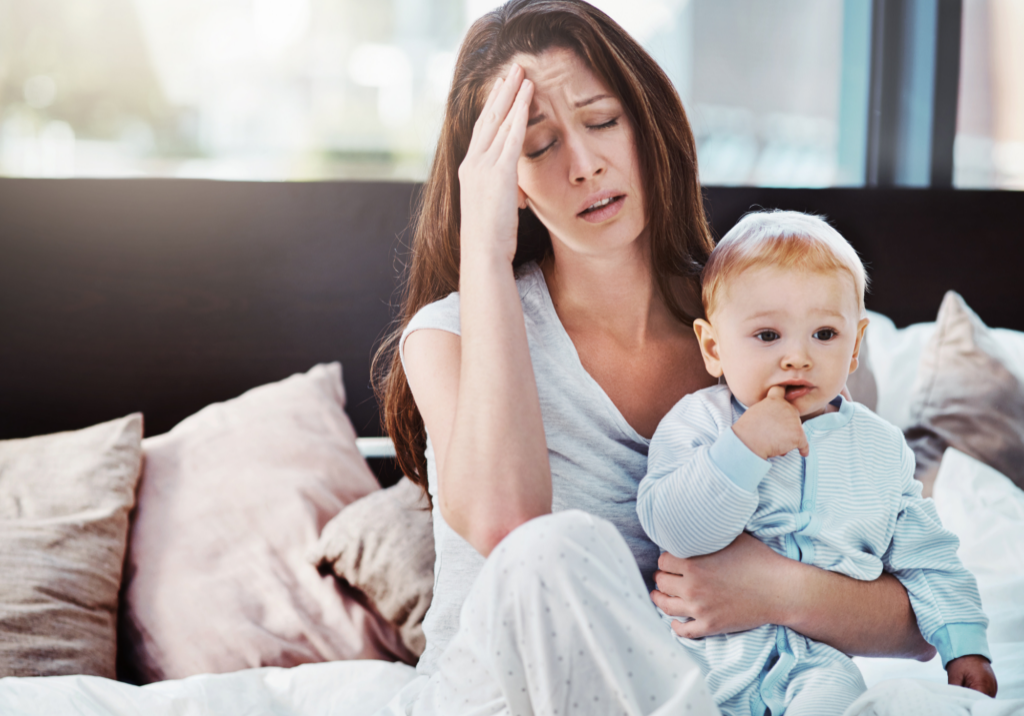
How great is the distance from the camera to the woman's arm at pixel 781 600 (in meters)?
0.90

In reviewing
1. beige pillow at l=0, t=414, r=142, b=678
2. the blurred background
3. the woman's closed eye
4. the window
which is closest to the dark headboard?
the blurred background

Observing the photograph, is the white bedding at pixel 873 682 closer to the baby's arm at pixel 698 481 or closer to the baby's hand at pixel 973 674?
the baby's hand at pixel 973 674

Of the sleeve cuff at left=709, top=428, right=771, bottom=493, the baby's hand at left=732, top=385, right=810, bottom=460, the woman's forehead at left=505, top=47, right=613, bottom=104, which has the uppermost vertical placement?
the woman's forehead at left=505, top=47, right=613, bottom=104

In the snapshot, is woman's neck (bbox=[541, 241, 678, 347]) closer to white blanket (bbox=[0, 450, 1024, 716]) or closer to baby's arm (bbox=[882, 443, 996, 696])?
baby's arm (bbox=[882, 443, 996, 696])

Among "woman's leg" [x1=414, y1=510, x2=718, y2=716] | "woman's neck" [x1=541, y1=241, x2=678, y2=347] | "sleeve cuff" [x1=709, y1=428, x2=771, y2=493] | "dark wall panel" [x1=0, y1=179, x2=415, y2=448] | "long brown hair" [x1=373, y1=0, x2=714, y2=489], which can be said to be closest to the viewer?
"woman's leg" [x1=414, y1=510, x2=718, y2=716]

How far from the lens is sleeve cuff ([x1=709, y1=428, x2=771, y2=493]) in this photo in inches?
32.9

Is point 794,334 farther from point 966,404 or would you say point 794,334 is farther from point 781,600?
point 966,404

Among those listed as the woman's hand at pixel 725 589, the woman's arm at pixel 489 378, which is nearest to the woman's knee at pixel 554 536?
the woman's arm at pixel 489 378

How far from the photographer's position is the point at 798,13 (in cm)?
228

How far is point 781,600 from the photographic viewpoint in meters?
0.90

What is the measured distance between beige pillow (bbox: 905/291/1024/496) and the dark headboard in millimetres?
556

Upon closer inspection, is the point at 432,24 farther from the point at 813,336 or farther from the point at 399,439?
the point at 813,336

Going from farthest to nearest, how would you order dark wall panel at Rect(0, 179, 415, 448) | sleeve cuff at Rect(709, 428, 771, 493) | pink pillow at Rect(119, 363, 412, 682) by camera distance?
dark wall panel at Rect(0, 179, 415, 448)
pink pillow at Rect(119, 363, 412, 682)
sleeve cuff at Rect(709, 428, 771, 493)

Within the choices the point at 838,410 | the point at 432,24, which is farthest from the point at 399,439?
the point at 432,24
